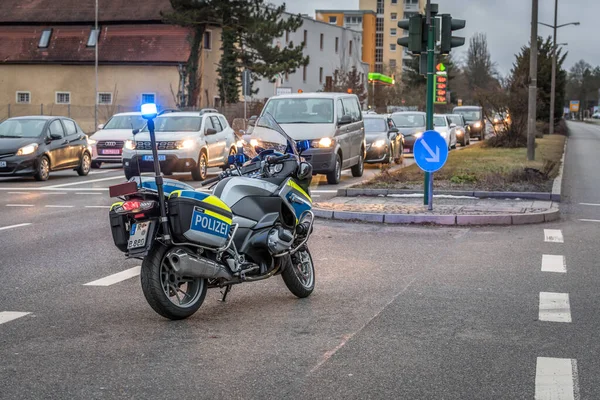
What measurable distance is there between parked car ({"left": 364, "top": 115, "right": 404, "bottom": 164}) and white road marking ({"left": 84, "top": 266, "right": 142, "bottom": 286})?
19.8 meters

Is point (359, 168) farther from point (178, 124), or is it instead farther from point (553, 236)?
point (553, 236)

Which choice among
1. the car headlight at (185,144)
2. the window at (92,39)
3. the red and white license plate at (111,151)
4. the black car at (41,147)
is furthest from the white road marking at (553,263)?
the window at (92,39)

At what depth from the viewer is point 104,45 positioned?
61906mm

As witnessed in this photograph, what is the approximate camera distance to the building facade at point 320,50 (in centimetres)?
8319

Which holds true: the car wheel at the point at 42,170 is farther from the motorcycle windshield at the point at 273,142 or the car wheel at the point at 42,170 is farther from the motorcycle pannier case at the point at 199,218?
the motorcycle pannier case at the point at 199,218

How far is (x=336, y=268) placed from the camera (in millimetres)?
10172

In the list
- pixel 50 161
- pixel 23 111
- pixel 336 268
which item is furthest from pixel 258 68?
pixel 336 268

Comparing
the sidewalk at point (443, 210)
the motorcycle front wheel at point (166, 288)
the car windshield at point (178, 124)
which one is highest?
the car windshield at point (178, 124)

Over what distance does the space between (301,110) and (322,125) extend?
2.59ft

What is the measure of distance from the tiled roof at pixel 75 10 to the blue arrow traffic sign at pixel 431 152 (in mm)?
46415

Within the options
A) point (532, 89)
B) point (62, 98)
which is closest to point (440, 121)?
point (532, 89)

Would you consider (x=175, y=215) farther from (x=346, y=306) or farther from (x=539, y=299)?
(x=539, y=299)

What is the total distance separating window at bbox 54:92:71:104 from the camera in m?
63.1

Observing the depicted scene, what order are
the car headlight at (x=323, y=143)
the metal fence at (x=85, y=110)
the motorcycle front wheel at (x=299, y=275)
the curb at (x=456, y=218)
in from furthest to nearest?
the metal fence at (x=85, y=110)
the car headlight at (x=323, y=143)
the curb at (x=456, y=218)
the motorcycle front wheel at (x=299, y=275)
